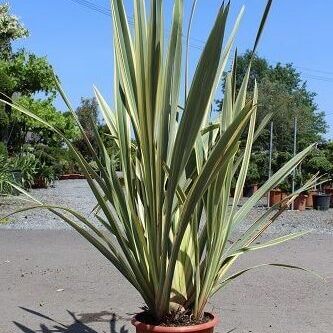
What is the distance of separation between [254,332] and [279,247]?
14.5ft

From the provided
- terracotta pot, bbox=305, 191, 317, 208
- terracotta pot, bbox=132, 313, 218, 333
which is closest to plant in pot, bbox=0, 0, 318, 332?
terracotta pot, bbox=132, 313, 218, 333

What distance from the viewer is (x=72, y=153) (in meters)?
3.38

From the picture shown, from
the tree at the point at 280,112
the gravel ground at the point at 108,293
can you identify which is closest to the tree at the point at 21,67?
the tree at the point at 280,112

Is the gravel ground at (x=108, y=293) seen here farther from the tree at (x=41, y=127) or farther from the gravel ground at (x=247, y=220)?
the tree at (x=41, y=127)

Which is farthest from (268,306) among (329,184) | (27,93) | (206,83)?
(27,93)

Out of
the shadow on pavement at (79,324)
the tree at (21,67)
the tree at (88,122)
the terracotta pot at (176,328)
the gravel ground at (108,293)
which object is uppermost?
the tree at (21,67)

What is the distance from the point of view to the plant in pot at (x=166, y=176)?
9.68ft

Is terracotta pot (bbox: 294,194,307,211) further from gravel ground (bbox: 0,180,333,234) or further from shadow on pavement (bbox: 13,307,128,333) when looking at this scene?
shadow on pavement (bbox: 13,307,128,333)

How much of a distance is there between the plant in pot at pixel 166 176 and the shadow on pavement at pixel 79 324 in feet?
4.28

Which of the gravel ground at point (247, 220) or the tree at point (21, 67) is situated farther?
the tree at point (21, 67)

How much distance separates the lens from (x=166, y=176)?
3285 millimetres

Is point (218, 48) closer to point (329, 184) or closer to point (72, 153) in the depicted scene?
point (72, 153)

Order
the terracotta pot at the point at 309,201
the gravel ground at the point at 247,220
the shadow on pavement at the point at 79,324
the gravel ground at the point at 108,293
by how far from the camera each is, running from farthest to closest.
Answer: the terracotta pot at the point at 309,201
the gravel ground at the point at 247,220
the gravel ground at the point at 108,293
the shadow on pavement at the point at 79,324

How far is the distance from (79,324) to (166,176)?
2.06m
